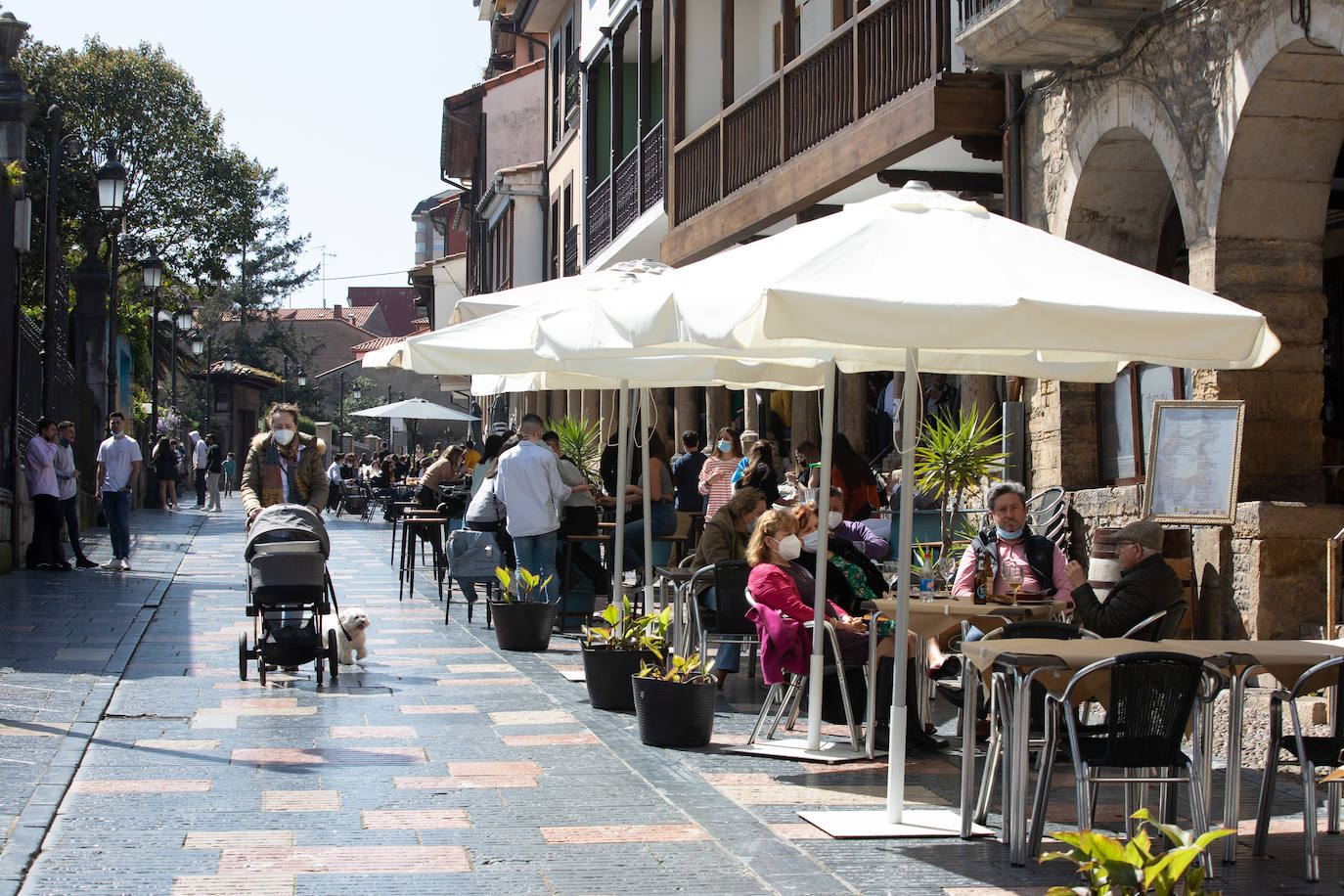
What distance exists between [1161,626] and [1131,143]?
4.54 meters

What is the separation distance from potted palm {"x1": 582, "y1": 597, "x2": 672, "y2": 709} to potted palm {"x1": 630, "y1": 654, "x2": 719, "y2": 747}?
3.11ft

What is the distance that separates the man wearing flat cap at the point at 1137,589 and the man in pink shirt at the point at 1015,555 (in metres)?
0.50

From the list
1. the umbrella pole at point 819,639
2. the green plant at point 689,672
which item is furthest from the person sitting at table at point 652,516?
the umbrella pole at point 819,639

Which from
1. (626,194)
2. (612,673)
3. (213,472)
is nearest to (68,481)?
(626,194)

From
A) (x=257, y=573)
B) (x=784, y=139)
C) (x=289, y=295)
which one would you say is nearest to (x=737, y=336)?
(x=257, y=573)

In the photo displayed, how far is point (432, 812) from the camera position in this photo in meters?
6.25

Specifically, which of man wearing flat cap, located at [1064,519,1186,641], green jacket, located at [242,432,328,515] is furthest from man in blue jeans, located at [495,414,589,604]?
man wearing flat cap, located at [1064,519,1186,641]

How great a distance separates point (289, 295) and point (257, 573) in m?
72.4

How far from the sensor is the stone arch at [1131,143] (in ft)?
32.0

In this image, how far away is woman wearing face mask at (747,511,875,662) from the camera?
7.96m

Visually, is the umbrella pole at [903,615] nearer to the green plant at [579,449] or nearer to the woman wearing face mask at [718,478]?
the woman wearing face mask at [718,478]

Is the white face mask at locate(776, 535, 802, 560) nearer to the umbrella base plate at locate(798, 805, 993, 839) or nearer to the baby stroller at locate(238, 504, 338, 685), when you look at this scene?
the umbrella base plate at locate(798, 805, 993, 839)

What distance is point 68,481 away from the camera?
58.1ft

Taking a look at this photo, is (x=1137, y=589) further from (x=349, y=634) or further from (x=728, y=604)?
(x=349, y=634)
